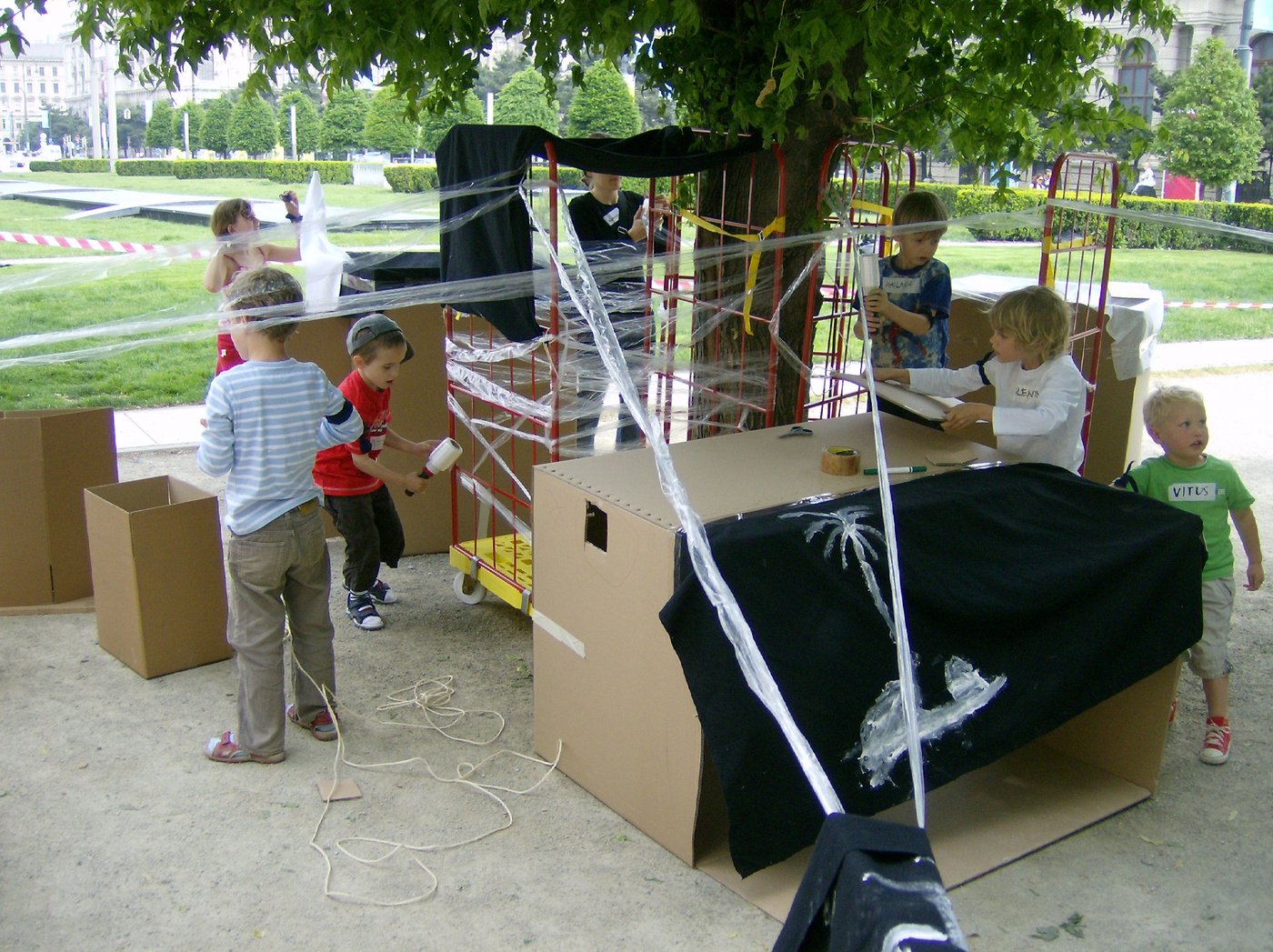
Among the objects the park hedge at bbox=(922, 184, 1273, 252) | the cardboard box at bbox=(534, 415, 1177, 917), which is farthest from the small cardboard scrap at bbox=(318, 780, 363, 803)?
the park hedge at bbox=(922, 184, 1273, 252)

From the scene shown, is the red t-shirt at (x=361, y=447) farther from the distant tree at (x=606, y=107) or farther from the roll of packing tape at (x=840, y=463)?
the distant tree at (x=606, y=107)

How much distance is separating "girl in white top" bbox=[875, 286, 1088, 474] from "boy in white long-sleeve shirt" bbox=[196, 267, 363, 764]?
204 cm

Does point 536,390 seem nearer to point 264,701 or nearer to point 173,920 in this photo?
point 264,701

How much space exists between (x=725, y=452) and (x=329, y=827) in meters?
1.63

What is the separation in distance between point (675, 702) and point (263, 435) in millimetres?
1455

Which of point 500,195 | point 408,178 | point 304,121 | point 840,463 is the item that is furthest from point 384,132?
point 840,463

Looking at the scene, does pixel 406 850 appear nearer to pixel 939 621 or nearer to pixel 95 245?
pixel 939 621

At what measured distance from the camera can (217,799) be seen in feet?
10.6

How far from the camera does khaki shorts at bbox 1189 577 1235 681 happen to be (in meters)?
3.62

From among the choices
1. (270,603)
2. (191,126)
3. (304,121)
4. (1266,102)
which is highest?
(1266,102)

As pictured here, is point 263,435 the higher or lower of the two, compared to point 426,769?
higher

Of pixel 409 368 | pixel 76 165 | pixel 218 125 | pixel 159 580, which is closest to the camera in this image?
pixel 159 580

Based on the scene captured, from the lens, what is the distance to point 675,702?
2900mm

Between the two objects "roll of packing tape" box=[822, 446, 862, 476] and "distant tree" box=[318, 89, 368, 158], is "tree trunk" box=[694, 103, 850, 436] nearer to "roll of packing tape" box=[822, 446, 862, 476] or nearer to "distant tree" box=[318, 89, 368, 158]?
"roll of packing tape" box=[822, 446, 862, 476]
